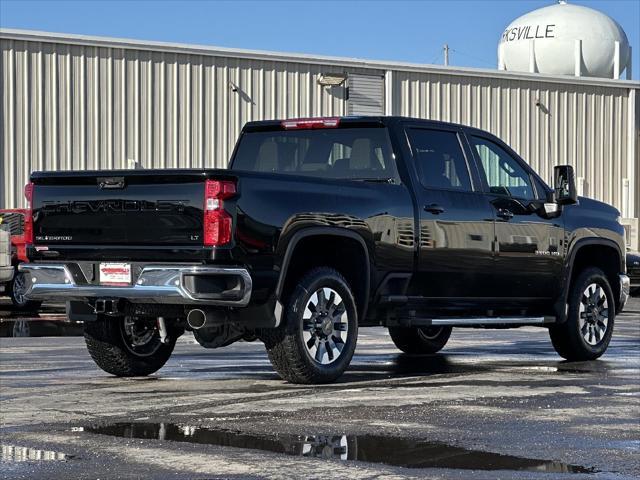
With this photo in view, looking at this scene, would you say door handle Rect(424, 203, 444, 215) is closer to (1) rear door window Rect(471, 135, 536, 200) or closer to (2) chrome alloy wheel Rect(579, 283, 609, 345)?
(1) rear door window Rect(471, 135, 536, 200)

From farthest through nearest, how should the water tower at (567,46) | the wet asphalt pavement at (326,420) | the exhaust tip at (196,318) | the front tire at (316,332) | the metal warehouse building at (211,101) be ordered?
the water tower at (567,46), the metal warehouse building at (211,101), the front tire at (316,332), the exhaust tip at (196,318), the wet asphalt pavement at (326,420)

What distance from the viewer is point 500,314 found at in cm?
1230

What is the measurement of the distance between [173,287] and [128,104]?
22.2m

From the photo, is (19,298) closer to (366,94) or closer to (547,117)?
(366,94)

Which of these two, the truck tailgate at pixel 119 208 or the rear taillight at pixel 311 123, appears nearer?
Result: the truck tailgate at pixel 119 208

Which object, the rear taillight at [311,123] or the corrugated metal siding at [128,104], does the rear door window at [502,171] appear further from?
the corrugated metal siding at [128,104]

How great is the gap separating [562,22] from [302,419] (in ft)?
118

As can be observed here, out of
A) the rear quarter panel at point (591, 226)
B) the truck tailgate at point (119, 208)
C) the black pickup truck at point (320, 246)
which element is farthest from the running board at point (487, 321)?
the truck tailgate at point (119, 208)

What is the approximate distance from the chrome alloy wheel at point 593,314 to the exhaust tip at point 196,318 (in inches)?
167

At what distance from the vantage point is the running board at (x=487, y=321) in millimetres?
11477

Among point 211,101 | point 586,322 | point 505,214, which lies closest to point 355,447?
point 505,214

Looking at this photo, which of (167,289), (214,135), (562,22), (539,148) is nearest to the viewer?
(167,289)

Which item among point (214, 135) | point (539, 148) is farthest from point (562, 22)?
point (214, 135)

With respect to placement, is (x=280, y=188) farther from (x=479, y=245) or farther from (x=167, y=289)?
(x=479, y=245)
